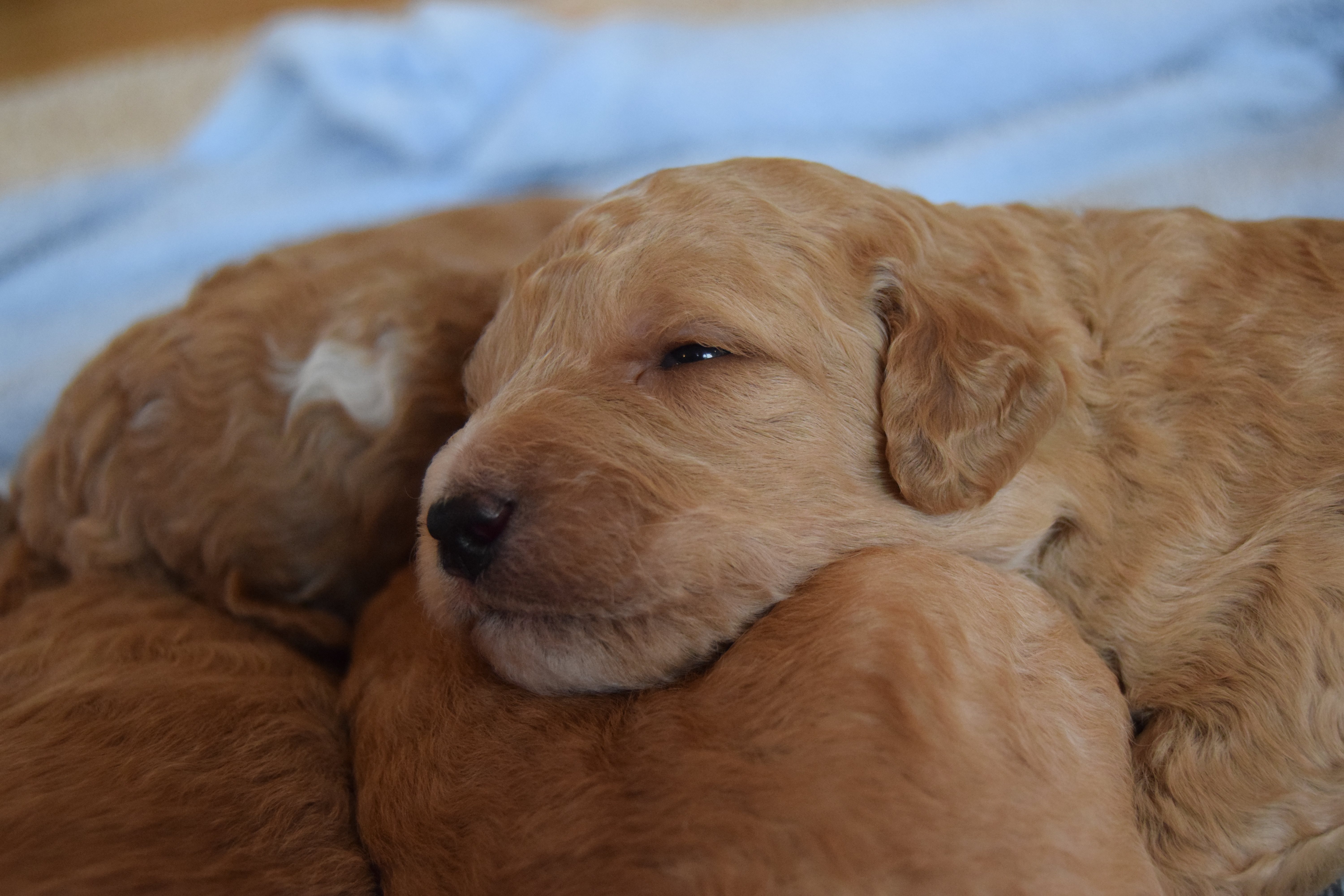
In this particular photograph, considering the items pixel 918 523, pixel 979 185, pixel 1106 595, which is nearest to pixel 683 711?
pixel 918 523

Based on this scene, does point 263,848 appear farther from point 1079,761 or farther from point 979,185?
point 979,185

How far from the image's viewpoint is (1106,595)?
56.4 inches

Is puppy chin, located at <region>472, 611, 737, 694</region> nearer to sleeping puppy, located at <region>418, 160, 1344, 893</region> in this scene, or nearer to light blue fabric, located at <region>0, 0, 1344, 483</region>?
sleeping puppy, located at <region>418, 160, 1344, 893</region>

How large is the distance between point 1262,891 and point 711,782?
30.0 inches

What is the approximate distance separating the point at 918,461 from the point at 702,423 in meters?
0.29

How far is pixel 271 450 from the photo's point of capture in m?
1.82

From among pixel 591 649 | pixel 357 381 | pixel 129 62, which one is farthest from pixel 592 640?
pixel 129 62

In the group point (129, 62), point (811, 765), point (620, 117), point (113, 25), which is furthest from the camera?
point (113, 25)

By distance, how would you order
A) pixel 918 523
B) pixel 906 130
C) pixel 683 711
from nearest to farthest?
pixel 683 711 < pixel 918 523 < pixel 906 130

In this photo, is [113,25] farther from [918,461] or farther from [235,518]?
[918,461]

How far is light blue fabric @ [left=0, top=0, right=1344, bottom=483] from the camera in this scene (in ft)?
9.02

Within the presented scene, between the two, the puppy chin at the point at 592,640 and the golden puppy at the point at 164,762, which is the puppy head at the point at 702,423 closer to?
the puppy chin at the point at 592,640

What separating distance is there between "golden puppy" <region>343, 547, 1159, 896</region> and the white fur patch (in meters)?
0.58

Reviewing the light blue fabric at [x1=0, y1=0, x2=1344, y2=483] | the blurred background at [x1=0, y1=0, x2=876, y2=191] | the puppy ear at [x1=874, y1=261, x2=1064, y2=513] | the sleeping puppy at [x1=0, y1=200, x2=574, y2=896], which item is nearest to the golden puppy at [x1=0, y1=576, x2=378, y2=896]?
the sleeping puppy at [x1=0, y1=200, x2=574, y2=896]
